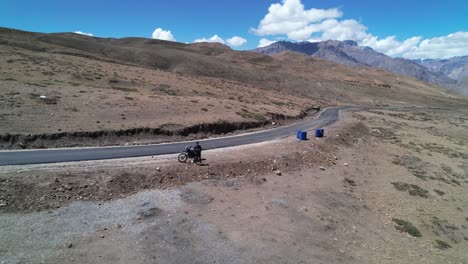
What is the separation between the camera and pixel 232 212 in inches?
798

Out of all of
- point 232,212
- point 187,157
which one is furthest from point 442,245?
point 187,157

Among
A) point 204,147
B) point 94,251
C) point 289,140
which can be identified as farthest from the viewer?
point 289,140

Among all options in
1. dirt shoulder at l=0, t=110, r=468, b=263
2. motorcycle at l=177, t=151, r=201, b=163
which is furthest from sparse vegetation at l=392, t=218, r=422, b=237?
motorcycle at l=177, t=151, r=201, b=163

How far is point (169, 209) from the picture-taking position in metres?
19.7

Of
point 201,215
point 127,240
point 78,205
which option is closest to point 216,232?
point 201,215

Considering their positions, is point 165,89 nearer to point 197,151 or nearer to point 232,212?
point 197,151

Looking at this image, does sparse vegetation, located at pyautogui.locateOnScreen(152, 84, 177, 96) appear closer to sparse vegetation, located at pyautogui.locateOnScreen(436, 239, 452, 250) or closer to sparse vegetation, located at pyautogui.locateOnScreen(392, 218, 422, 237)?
sparse vegetation, located at pyautogui.locateOnScreen(392, 218, 422, 237)

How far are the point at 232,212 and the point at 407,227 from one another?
1293cm

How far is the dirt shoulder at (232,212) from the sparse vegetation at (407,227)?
0.31 feet

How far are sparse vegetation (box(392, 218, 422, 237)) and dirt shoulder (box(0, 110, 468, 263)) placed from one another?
0.31 ft

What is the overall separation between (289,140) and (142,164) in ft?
70.0

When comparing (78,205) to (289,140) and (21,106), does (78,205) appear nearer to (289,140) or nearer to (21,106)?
(21,106)

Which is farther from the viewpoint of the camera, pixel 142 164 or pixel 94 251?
pixel 142 164

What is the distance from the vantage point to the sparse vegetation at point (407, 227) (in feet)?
68.6
